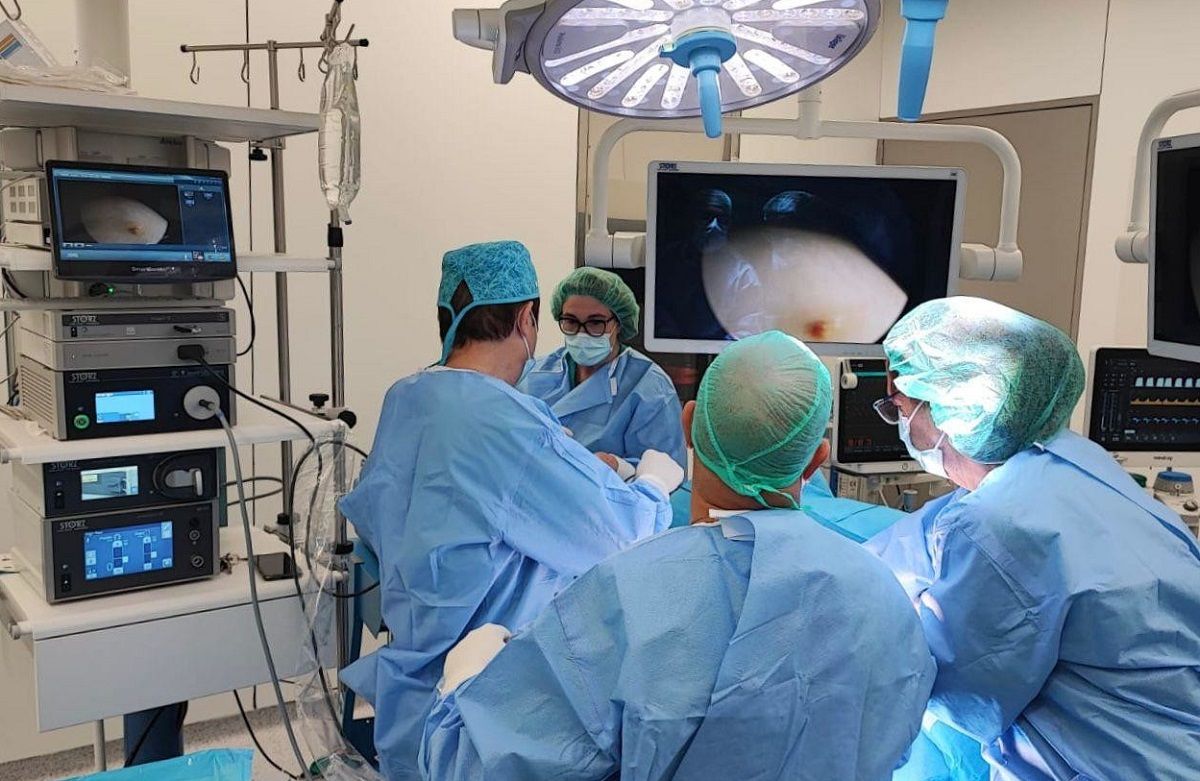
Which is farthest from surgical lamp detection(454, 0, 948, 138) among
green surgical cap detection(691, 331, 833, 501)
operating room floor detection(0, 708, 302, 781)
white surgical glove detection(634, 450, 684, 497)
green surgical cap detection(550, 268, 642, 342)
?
operating room floor detection(0, 708, 302, 781)

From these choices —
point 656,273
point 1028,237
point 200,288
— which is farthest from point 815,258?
point 1028,237

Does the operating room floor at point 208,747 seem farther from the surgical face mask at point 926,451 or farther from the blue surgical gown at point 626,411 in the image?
the surgical face mask at point 926,451

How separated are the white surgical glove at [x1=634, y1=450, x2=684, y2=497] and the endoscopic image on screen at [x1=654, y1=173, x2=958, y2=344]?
43cm

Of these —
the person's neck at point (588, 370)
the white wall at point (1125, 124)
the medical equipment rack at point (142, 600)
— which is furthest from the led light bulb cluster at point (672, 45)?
the white wall at point (1125, 124)

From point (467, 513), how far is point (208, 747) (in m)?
1.81

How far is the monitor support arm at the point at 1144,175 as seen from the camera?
1.30 m

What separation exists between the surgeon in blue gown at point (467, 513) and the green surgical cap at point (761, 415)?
50 centimetres

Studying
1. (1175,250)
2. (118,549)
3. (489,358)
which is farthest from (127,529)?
(1175,250)

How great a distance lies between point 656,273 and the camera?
162 centimetres

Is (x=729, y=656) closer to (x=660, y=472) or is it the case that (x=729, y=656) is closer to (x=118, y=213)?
(x=660, y=472)

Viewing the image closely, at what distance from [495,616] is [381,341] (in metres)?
1.59

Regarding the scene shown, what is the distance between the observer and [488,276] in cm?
173

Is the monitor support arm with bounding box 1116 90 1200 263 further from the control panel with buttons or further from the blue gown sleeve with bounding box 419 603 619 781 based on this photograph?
the control panel with buttons

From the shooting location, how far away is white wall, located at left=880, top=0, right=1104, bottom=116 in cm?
329
